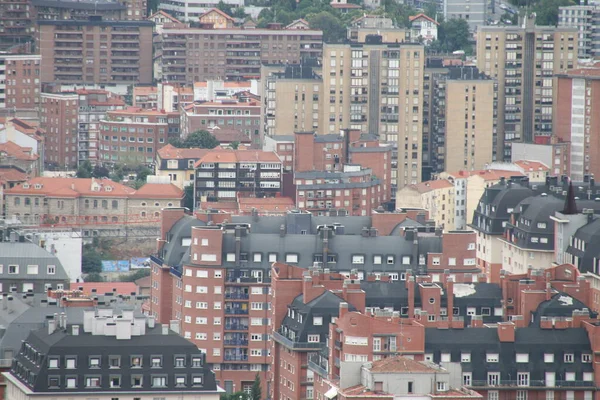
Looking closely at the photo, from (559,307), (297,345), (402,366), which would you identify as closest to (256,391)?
(297,345)

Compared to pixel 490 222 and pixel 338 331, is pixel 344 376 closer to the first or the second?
pixel 338 331

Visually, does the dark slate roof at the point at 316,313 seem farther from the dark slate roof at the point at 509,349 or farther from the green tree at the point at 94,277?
the green tree at the point at 94,277

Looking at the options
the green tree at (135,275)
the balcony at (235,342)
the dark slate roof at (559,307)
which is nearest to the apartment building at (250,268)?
the balcony at (235,342)

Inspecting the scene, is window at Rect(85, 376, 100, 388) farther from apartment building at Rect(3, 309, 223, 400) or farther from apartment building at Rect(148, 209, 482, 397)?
apartment building at Rect(148, 209, 482, 397)

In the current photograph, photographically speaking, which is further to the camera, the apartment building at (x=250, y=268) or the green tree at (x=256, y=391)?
the apartment building at (x=250, y=268)

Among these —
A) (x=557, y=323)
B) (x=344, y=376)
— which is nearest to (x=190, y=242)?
(x=557, y=323)

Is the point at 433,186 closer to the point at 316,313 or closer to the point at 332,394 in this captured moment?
the point at 316,313
